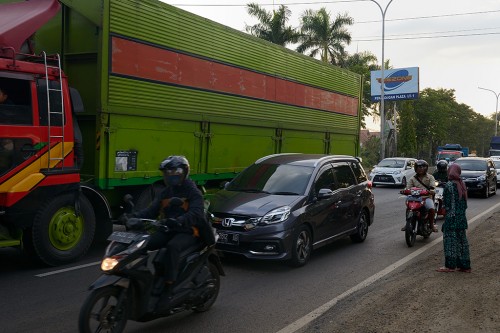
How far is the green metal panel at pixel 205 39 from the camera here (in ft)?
27.0

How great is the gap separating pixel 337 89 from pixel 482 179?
7.72m

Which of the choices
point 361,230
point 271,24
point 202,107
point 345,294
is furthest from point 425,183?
point 271,24

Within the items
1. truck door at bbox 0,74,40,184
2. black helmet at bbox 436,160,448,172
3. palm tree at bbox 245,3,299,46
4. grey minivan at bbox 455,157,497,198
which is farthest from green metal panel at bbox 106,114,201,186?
palm tree at bbox 245,3,299,46

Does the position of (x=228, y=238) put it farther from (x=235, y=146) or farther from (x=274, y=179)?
(x=235, y=146)

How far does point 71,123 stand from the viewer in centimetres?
728

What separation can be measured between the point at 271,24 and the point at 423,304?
115 ft

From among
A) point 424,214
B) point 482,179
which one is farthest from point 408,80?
point 424,214

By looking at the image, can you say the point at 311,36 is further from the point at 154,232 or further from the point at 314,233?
the point at 154,232

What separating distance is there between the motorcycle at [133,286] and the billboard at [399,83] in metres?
43.4

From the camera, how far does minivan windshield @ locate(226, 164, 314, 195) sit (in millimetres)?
7930

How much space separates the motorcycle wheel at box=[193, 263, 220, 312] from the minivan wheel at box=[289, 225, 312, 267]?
2131 millimetres

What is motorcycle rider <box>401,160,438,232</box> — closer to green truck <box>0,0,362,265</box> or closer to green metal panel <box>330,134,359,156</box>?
green truck <box>0,0,362,265</box>

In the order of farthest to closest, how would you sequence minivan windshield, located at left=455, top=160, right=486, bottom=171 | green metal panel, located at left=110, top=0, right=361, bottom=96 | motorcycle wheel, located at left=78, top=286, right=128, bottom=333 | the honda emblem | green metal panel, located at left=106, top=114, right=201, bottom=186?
minivan windshield, located at left=455, top=160, right=486, bottom=171
green metal panel, located at left=110, top=0, right=361, bottom=96
green metal panel, located at left=106, top=114, right=201, bottom=186
the honda emblem
motorcycle wheel, located at left=78, top=286, right=128, bottom=333

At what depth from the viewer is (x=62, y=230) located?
7.21 m
